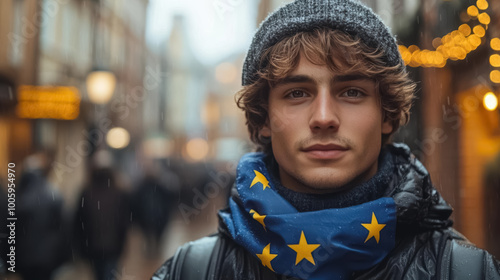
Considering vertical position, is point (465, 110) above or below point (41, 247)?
above

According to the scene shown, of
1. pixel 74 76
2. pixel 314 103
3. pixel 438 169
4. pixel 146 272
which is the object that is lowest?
pixel 146 272

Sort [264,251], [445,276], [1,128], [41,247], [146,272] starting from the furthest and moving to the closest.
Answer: [1,128] → [146,272] → [41,247] → [264,251] → [445,276]

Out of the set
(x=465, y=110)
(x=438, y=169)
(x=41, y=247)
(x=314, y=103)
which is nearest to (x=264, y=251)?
(x=314, y=103)

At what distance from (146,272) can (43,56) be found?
829 centimetres

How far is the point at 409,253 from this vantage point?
1.79 metres

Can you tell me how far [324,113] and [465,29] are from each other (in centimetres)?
600

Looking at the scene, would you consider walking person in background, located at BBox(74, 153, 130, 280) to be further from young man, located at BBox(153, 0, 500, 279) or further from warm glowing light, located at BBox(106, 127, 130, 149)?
warm glowing light, located at BBox(106, 127, 130, 149)

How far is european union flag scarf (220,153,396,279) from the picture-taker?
1.74 meters

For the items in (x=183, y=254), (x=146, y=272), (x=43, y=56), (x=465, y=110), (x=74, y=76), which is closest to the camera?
(x=183, y=254)

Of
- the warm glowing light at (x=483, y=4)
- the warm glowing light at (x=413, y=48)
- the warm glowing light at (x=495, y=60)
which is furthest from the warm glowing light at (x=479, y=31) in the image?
the warm glowing light at (x=413, y=48)

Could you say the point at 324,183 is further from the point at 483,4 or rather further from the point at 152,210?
the point at 152,210

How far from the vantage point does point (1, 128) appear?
10117mm

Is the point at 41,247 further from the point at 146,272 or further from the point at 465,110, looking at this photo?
the point at 465,110

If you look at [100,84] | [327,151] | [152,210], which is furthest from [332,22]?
[100,84]
